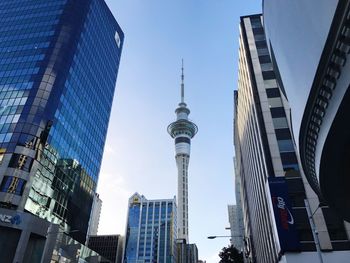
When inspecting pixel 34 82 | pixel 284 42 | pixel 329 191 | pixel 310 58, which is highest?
pixel 34 82

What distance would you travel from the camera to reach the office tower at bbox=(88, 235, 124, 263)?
182 m

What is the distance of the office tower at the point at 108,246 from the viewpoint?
18162 cm

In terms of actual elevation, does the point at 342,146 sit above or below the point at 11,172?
below

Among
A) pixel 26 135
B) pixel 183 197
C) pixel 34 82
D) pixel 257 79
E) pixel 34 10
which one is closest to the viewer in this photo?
pixel 257 79

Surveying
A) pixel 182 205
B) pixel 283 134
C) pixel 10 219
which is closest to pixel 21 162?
pixel 10 219

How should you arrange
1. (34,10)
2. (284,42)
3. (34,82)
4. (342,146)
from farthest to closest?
(34,10)
(34,82)
(284,42)
(342,146)

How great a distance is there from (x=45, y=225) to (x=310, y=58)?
4797 centimetres

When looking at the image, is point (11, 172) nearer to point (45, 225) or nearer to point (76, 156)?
point (45, 225)

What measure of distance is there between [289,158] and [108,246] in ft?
557

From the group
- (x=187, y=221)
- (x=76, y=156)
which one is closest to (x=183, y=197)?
(x=187, y=221)

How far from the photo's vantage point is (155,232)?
182000mm

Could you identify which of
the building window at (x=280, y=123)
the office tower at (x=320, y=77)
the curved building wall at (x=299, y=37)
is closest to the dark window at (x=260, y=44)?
the building window at (x=280, y=123)

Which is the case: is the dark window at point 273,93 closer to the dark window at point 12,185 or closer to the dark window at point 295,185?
the dark window at point 295,185

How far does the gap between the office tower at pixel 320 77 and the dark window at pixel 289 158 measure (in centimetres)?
1674
